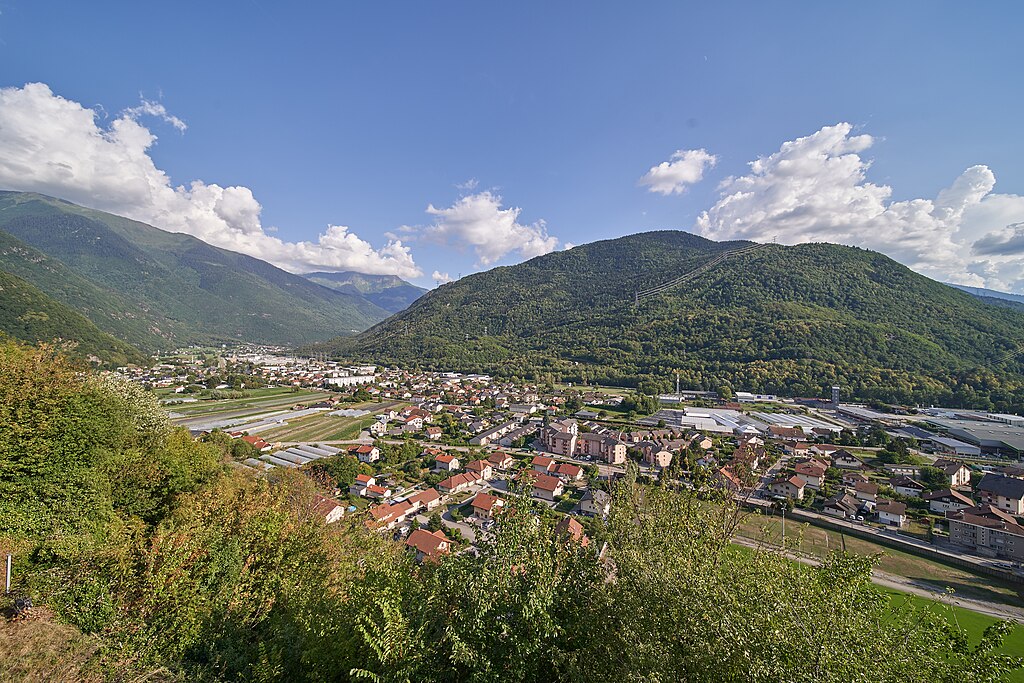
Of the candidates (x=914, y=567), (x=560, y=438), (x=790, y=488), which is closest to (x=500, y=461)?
(x=560, y=438)

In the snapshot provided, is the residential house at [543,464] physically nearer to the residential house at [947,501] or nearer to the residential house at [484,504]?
the residential house at [484,504]

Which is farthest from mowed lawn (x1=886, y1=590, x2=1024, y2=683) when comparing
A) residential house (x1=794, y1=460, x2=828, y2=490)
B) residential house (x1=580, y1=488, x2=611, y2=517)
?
residential house (x1=580, y1=488, x2=611, y2=517)

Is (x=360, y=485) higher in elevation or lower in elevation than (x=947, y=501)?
lower

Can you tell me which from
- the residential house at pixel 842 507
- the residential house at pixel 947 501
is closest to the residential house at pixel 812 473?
the residential house at pixel 842 507

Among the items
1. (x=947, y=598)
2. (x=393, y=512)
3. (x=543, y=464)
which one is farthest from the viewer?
(x=543, y=464)

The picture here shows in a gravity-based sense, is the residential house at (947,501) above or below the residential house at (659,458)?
above

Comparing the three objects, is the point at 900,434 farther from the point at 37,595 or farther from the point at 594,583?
the point at 37,595

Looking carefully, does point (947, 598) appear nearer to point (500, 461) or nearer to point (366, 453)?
point (500, 461)
